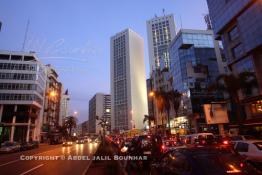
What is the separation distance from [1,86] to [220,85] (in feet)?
187

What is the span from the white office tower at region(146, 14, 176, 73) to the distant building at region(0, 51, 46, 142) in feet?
312

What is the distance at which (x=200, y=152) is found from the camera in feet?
18.4

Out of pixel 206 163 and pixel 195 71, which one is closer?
pixel 206 163

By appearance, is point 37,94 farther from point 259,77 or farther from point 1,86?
point 259,77

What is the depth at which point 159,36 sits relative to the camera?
15388 centimetres

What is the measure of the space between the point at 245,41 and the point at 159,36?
11754 centimetres

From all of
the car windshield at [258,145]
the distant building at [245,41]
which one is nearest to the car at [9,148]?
the car windshield at [258,145]

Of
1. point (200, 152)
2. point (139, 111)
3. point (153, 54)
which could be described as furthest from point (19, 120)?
point (139, 111)

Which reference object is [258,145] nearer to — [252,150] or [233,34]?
[252,150]

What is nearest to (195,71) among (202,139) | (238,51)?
(238,51)

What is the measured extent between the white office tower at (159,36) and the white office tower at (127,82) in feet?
82.0

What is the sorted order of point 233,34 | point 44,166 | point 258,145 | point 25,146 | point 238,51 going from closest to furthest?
point 258,145 < point 44,166 < point 25,146 < point 238,51 < point 233,34

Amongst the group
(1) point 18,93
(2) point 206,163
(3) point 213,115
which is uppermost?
(1) point 18,93

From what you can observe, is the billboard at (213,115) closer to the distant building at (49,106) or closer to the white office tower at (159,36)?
the distant building at (49,106)
